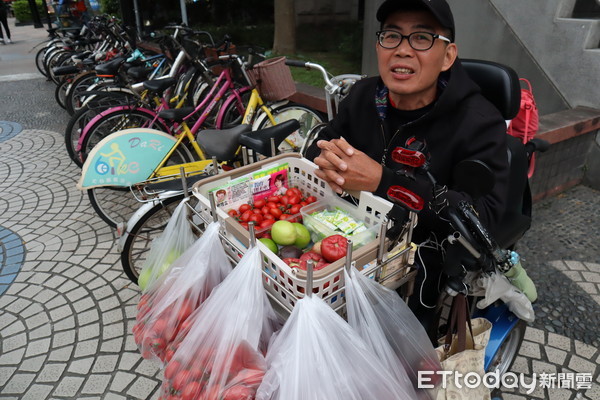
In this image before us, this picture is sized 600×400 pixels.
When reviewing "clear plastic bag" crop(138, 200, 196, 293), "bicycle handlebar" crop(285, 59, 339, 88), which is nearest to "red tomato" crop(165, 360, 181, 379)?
"clear plastic bag" crop(138, 200, 196, 293)

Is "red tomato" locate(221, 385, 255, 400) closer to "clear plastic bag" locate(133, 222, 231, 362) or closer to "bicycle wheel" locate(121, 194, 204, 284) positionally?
"clear plastic bag" locate(133, 222, 231, 362)

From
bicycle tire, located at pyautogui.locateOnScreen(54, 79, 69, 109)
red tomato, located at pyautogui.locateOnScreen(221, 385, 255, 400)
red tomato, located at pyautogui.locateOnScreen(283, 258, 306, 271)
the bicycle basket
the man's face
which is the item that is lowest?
bicycle tire, located at pyautogui.locateOnScreen(54, 79, 69, 109)

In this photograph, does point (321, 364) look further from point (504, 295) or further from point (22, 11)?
point (22, 11)

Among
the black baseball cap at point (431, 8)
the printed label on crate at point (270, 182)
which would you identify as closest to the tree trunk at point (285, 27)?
the printed label on crate at point (270, 182)

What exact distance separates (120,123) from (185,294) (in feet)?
10.3

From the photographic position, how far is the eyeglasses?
5.16 ft

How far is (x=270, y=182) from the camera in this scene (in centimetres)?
194

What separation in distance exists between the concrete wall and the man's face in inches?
126

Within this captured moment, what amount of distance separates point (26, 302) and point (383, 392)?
2.96 m

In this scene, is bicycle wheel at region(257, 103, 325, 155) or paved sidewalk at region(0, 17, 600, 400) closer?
paved sidewalk at region(0, 17, 600, 400)

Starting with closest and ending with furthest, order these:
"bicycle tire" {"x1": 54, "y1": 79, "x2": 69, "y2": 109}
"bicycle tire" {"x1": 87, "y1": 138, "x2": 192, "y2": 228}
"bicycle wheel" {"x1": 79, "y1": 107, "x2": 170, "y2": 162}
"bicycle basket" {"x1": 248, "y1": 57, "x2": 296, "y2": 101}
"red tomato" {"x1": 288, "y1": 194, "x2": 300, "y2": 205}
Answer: "red tomato" {"x1": 288, "y1": 194, "x2": 300, "y2": 205} → "bicycle tire" {"x1": 87, "y1": 138, "x2": 192, "y2": 228} → "bicycle wheel" {"x1": 79, "y1": 107, "x2": 170, "y2": 162} → "bicycle basket" {"x1": 248, "y1": 57, "x2": 296, "y2": 101} → "bicycle tire" {"x1": 54, "y1": 79, "x2": 69, "y2": 109}

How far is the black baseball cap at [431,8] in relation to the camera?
1.49 metres

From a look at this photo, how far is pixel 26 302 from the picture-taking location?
3031 millimetres

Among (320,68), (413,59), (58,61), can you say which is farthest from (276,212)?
(58,61)
